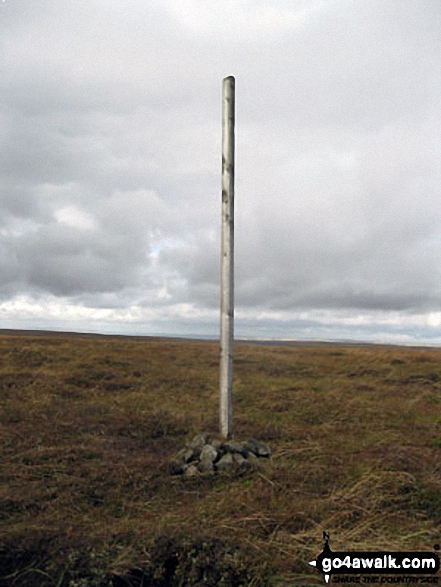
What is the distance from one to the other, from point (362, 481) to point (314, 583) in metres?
2.97

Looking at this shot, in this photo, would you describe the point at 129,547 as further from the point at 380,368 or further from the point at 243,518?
the point at 380,368

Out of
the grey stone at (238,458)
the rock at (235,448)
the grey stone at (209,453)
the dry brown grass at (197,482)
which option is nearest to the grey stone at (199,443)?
the grey stone at (209,453)

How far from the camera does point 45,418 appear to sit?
12.3 meters

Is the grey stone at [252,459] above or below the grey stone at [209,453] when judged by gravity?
below

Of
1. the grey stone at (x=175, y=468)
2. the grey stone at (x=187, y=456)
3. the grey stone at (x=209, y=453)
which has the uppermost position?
the grey stone at (x=209, y=453)

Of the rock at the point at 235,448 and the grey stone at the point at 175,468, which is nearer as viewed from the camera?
the grey stone at the point at 175,468

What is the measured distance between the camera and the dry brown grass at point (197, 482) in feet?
16.3

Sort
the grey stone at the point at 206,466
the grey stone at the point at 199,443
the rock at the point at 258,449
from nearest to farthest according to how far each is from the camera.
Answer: the grey stone at the point at 206,466
the grey stone at the point at 199,443
the rock at the point at 258,449

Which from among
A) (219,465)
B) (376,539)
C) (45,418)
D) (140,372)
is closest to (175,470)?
(219,465)

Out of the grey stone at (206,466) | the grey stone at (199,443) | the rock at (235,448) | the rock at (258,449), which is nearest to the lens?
the grey stone at (206,466)

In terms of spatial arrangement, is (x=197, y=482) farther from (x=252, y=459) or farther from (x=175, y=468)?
(x=252, y=459)

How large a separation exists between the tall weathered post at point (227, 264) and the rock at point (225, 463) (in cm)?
141

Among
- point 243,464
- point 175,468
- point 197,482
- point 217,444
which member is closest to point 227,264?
point 217,444

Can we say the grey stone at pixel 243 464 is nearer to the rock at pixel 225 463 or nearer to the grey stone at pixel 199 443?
the rock at pixel 225 463
